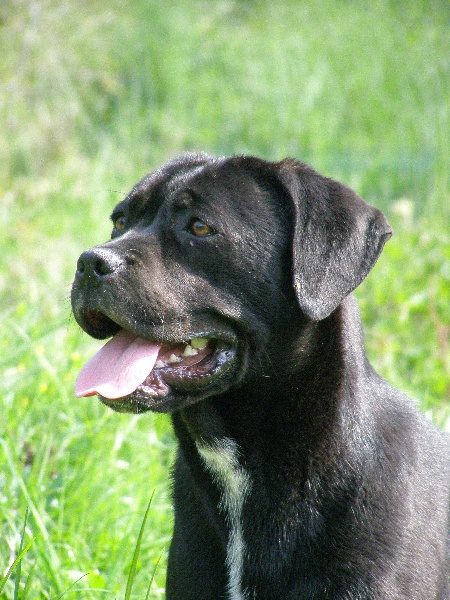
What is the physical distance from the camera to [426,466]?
8.56ft

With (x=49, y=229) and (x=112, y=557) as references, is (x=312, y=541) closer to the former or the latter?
(x=112, y=557)

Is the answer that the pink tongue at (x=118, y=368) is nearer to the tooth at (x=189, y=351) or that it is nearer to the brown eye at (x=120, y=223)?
the tooth at (x=189, y=351)

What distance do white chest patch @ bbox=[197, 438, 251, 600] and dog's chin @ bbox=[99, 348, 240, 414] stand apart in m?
0.20

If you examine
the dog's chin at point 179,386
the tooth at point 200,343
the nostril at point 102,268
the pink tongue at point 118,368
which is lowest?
the dog's chin at point 179,386

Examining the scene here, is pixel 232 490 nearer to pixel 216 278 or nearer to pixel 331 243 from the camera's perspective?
pixel 216 278

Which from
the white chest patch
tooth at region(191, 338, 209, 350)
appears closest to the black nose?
tooth at region(191, 338, 209, 350)

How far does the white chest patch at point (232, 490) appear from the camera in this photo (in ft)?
8.28

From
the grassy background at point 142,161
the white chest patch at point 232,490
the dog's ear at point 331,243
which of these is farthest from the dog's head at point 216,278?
the grassy background at point 142,161

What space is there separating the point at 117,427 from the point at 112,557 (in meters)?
0.82

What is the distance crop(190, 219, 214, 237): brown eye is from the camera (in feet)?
8.59

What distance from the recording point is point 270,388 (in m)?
2.64

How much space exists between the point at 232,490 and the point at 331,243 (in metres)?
0.85

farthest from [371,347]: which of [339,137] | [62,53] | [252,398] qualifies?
[62,53]

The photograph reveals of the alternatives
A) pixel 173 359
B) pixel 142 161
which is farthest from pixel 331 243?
pixel 142 161
